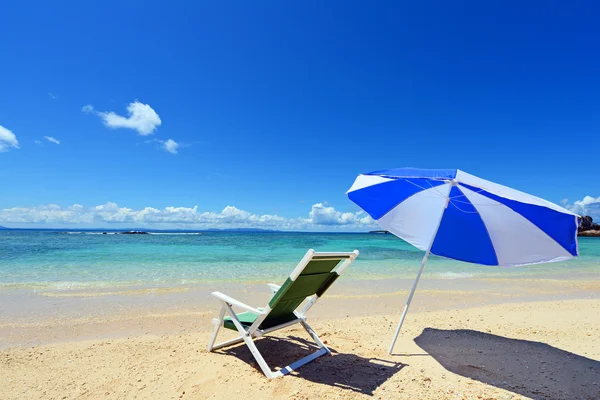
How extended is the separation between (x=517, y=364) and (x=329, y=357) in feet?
6.87

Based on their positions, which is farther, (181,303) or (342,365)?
(181,303)

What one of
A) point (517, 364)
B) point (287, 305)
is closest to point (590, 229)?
point (517, 364)

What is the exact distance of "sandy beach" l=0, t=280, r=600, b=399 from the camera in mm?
3213

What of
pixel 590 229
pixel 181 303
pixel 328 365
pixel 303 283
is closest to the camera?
pixel 303 283

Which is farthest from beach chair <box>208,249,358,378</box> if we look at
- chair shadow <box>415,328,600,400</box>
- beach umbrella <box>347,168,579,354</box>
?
chair shadow <box>415,328,600,400</box>

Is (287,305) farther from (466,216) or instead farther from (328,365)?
(466,216)

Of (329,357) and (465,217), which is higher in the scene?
(465,217)

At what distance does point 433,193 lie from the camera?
4457mm

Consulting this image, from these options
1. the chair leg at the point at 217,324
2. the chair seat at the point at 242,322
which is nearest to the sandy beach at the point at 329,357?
the chair leg at the point at 217,324

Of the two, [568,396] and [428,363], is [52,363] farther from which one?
[568,396]

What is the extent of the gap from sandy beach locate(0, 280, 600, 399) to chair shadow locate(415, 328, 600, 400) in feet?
0.04

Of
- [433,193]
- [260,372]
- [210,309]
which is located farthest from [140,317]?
[433,193]

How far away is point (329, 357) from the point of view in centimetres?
399

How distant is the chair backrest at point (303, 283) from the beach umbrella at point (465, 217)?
987mm
